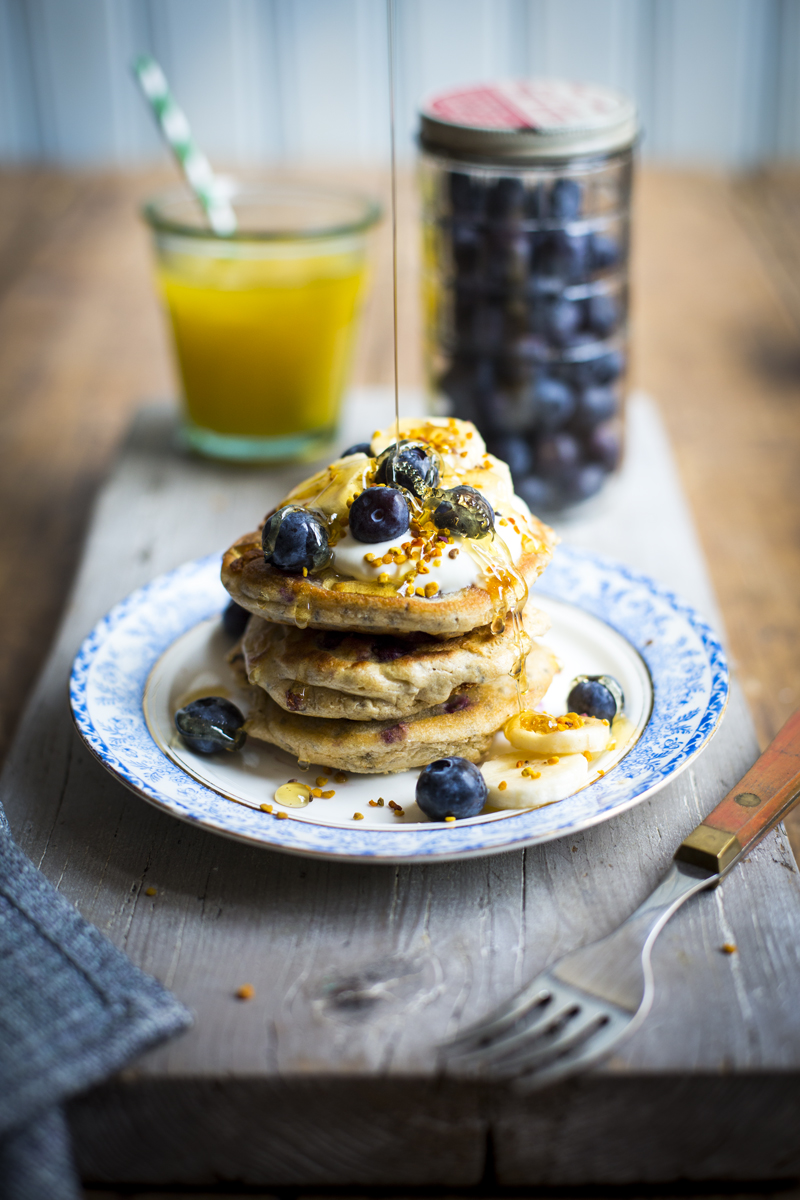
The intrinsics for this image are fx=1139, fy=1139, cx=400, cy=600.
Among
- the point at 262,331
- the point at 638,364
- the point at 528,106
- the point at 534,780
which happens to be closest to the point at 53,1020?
the point at 534,780

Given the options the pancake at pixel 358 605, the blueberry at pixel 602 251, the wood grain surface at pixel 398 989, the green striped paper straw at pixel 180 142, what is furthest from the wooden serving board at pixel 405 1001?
the green striped paper straw at pixel 180 142

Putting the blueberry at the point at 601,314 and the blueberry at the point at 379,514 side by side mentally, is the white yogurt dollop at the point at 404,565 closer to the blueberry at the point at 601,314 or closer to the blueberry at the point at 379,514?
the blueberry at the point at 379,514

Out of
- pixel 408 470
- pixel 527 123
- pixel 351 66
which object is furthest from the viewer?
pixel 351 66

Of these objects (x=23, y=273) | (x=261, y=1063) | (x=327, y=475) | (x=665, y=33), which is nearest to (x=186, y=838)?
(x=261, y=1063)

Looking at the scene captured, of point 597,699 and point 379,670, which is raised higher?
point 379,670

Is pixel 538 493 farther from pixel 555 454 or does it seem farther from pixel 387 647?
pixel 387 647

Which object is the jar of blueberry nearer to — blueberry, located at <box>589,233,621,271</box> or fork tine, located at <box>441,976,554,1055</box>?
blueberry, located at <box>589,233,621,271</box>

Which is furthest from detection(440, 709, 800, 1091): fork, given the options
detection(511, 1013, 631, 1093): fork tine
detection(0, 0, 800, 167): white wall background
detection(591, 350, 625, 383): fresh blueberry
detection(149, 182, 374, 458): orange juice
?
detection(0, 0, 800, 167): white wall background
